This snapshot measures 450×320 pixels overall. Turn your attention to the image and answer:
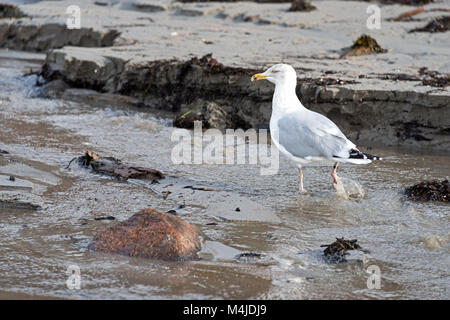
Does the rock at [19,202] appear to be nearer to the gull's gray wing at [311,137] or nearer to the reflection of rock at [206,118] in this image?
the gull's gray wing at [311,137]

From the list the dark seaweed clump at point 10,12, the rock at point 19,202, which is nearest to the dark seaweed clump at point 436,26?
the rock at point 19,202

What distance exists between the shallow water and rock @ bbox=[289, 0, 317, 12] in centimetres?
640

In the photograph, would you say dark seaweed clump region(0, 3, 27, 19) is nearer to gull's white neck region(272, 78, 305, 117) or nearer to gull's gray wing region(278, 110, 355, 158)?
gull's white neck region(272, 78, 305, 117)

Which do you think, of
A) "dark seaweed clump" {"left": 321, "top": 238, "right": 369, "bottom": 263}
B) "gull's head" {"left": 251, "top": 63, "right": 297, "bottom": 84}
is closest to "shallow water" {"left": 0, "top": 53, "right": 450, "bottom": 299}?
"dark seaweed clump" {"left": 321, "top": 238, "right": 369, "bottom": 263}

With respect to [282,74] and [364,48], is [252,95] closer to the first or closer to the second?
[282,74]

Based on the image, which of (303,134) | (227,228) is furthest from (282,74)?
(227,228)

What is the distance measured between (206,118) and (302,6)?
239 inches

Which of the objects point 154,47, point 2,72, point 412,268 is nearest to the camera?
point 412,268

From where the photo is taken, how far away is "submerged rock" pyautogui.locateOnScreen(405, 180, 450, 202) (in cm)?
572

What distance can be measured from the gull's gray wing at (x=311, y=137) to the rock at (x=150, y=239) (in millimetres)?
1718

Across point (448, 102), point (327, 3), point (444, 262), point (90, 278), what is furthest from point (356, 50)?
point (90, 278)
